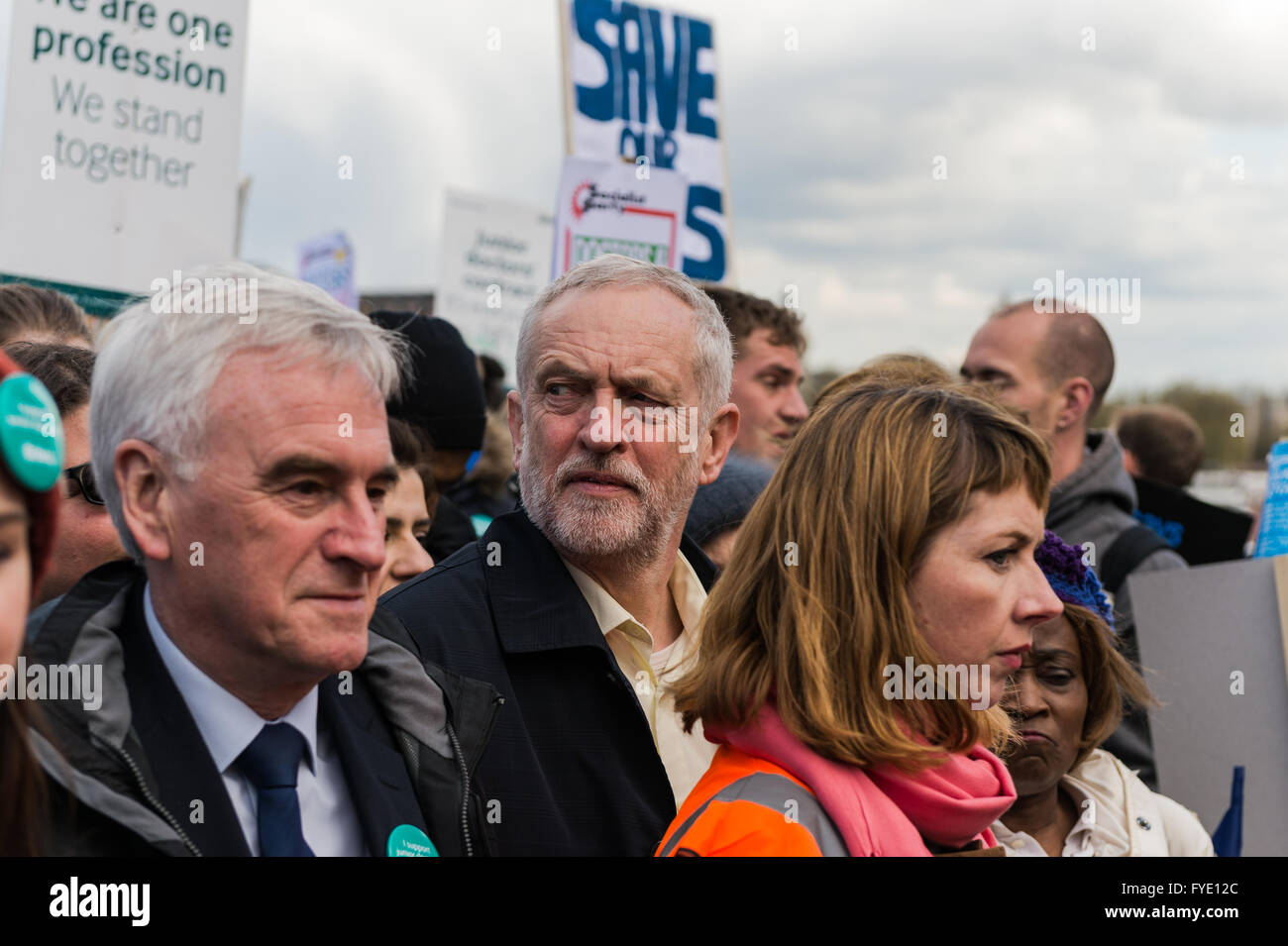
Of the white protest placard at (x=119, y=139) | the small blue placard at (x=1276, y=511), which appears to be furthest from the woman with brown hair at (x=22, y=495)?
the white protest placard at (x=119, y=139)

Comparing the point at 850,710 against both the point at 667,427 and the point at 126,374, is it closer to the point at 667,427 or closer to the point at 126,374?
the point at 667,427

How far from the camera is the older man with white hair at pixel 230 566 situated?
6.19 feet

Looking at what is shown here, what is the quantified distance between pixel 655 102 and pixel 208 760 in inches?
206

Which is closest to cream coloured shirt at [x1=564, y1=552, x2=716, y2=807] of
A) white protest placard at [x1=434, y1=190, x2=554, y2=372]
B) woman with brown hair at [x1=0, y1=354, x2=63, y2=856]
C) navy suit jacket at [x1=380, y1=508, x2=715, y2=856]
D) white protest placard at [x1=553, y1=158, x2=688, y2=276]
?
navy suit jacket at [x1=380, y1=508, x2=715, y2=856]

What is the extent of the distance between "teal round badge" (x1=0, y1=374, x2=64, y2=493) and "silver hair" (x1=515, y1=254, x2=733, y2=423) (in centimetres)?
181

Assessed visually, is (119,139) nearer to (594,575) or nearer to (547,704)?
(594,575)

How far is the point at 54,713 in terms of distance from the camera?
181 centimetres

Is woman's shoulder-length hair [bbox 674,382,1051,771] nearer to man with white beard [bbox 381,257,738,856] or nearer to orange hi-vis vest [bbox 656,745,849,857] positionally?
orange hi-vis vest [bbox 656,745,849,857]

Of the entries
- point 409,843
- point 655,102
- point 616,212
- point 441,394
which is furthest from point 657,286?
point 655,102

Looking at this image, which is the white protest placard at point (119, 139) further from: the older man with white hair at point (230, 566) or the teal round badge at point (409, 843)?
the teal round badge at point (409, 843)

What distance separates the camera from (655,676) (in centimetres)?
302

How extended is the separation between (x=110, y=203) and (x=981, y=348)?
3.38m

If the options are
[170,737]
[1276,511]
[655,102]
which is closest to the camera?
[170,737]
